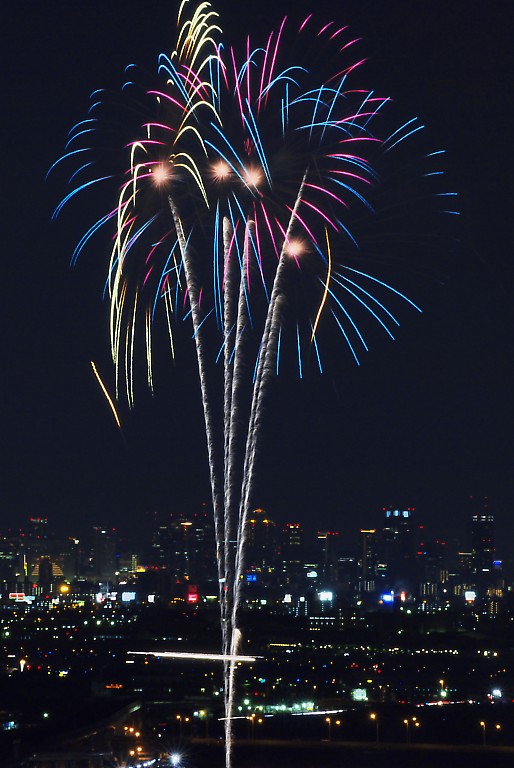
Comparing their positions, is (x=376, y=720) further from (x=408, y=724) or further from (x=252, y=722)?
(x=252, y=722)

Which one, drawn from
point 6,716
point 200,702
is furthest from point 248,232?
point 200,702

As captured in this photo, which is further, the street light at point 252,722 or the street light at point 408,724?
the street light at point 252,722

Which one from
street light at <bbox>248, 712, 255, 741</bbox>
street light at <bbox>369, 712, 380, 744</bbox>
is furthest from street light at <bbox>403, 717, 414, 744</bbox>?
street light at <bbox>248, 712, 255, 741</bbox>

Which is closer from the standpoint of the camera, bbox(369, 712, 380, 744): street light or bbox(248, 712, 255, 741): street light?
bbox(369, 712, 380, 744): street light

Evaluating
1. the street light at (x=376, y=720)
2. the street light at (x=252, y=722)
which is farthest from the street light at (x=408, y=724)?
the street light at (x=252, y=722)

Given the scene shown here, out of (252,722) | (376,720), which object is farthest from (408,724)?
(252,722)

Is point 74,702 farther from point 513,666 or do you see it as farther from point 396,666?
point 513,666

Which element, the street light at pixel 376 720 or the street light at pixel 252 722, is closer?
the street light at pixel 376 720

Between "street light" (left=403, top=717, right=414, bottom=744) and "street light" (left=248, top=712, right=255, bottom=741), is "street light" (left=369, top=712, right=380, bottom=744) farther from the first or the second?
"street light" (left=248, top=712, right=255, bottom=741)

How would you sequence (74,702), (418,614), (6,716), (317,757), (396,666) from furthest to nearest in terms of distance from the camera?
(418,614) → (396,666) → (74,702) → (6,716) → (317,757)

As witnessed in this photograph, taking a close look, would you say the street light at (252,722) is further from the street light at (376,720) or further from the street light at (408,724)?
the street light at (408,724)

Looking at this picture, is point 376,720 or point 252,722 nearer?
point 252,722
